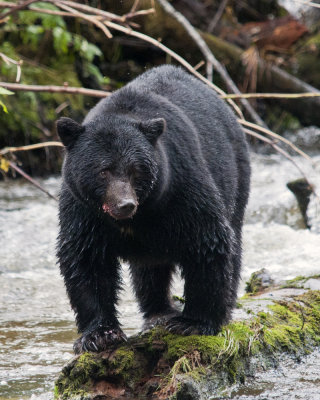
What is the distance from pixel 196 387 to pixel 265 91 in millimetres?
10641

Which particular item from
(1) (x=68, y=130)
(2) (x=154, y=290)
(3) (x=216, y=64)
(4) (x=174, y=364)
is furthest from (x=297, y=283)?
(1) (x=68, y=130)

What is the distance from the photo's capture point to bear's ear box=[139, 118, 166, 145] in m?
4.39

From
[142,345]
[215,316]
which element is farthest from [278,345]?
[142,345]

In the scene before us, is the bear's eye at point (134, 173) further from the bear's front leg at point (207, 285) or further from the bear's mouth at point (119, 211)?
the bear's front leg at point (207, 285)

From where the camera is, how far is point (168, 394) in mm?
4258

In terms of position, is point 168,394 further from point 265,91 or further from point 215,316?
point 265,91

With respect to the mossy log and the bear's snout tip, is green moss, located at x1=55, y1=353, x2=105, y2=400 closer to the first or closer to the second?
the mossy log

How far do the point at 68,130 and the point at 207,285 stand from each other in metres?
1.49

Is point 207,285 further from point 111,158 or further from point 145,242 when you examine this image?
point 111,158

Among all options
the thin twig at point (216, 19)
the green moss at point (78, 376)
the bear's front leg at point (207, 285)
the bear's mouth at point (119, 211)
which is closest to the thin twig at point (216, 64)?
the bear's front leg at point (207, 285)

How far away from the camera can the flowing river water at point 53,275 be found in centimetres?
488

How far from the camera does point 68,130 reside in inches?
174

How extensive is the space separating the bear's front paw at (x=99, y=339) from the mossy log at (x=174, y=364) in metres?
0.07

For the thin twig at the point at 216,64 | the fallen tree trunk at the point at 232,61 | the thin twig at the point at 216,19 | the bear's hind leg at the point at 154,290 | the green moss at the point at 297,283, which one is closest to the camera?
the bear's hind leg at the point at 154,290
